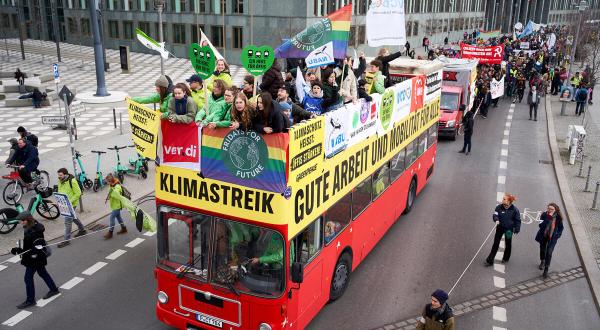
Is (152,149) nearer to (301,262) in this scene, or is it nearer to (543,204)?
(301,262)

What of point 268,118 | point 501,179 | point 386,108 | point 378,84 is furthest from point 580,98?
point 268,118

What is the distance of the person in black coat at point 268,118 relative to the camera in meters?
6.65

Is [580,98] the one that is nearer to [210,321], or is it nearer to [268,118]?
[268,118]

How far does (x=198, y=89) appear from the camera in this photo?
30.5ft

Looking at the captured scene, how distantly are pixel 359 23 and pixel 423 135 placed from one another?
38311mm

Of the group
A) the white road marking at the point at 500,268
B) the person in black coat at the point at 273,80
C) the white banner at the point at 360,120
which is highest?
the person in black coat at the point at 273,80

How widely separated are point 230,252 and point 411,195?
7.93 m

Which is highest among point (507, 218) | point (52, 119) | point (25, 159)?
point (52, 119)

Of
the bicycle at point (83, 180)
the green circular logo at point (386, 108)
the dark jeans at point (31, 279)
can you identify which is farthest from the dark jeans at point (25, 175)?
the green circular logo at point (386, 108)

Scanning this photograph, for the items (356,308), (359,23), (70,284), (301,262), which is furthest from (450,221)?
(359,23)

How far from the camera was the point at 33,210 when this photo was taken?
1290 cm

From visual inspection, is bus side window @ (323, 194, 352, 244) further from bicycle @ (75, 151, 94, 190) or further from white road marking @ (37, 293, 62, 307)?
bicycle @ (75, 151, 94, 190)

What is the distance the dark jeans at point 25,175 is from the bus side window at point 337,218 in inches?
389

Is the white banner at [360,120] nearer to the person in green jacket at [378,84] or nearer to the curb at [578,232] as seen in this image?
the person in green jacket at [378,84]
